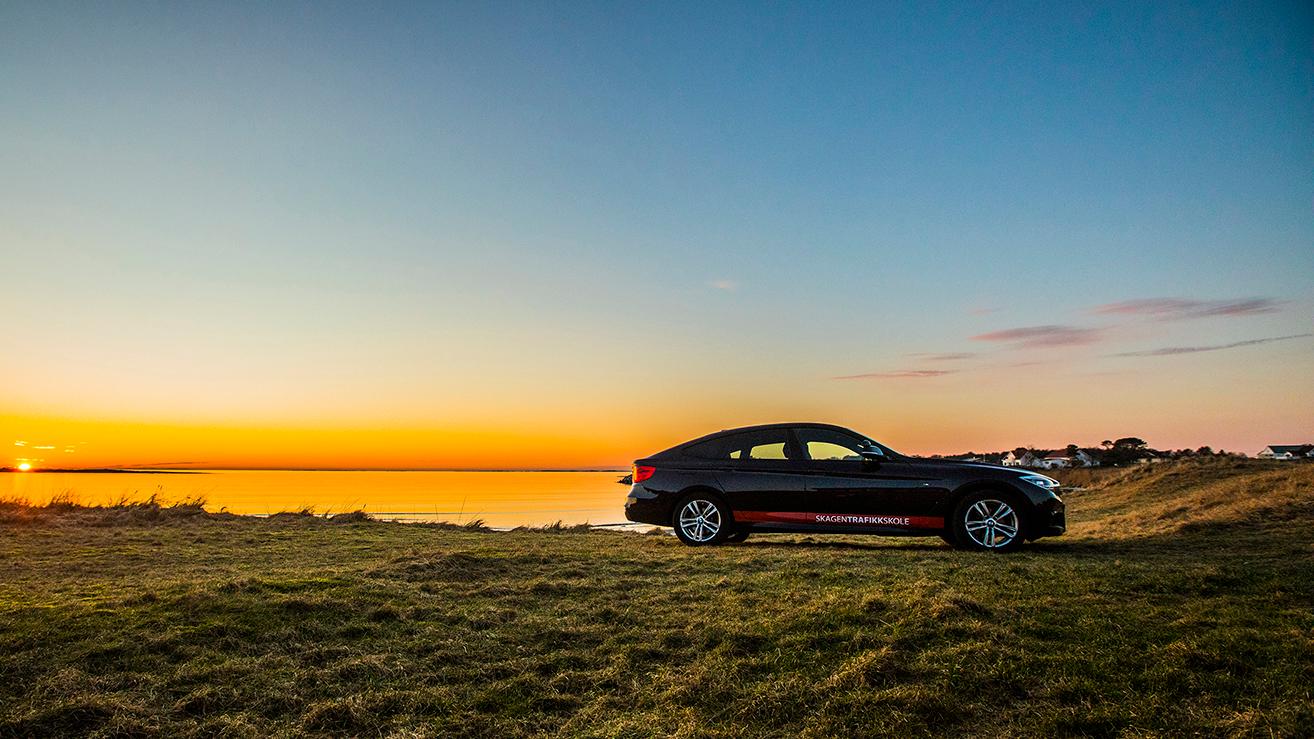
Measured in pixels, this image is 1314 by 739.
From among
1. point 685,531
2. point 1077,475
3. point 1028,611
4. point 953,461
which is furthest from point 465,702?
point 1077,475

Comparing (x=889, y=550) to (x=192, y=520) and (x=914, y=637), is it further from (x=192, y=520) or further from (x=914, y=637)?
(x=192, y=520)

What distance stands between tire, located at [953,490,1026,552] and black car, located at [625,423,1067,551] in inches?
0.5

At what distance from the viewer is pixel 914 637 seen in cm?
588

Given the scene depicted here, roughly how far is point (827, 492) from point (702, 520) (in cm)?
185

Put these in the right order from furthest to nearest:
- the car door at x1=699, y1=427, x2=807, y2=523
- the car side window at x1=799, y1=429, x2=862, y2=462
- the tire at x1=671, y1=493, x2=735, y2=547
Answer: the tire at x1=671, y1=493, x2=735, y2=547 → the car door at x1=699, y1=427, x2=807, y2=523 → the car side window at x1=799, y1=429, x2=862, y2=462

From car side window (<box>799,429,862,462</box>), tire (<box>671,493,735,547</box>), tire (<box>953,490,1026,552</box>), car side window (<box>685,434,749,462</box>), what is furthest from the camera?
car side window (<box>685,434,749,462</box>)

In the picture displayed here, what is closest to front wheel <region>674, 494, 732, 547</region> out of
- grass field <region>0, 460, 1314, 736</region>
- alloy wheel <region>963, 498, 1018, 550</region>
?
grass field <region>0, 460, 1314, 736</region>

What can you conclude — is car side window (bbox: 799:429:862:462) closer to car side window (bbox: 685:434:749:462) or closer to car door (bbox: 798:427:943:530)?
car door (bbox: 798:427:943:530)

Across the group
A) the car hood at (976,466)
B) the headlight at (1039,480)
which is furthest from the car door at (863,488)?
the headlight at (1039,480)

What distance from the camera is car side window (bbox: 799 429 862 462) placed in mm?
11328

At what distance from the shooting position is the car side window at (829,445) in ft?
37.2

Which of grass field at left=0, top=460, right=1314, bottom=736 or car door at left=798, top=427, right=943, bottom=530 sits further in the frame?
car door at left=798, top=427, right=943, bottom=530

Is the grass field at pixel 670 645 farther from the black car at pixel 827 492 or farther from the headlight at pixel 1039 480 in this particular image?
the headlight at pixel 1039 480

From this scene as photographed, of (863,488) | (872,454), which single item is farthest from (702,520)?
(872,454)
